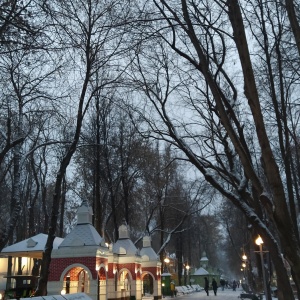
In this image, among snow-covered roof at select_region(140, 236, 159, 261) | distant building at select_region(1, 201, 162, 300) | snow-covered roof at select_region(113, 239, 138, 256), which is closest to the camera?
distant building at select_region(1, 201, 162, 300)

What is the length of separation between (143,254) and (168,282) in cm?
793

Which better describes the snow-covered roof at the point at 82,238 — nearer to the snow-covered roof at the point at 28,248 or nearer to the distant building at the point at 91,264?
the distant building at the point at 91,264

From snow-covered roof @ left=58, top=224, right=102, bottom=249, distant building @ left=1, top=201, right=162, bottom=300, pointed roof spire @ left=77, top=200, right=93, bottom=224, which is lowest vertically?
distant building @ left=1, top=201, right=162, bottom=300

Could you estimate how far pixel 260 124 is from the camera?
7.58 metres

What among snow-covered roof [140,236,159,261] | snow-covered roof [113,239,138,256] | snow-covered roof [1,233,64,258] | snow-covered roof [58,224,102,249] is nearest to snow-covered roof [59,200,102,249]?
snow-covered roof [58,224,102,249]

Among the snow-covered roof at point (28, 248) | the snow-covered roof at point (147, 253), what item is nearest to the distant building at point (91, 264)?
the snow-covered roof at point (28, 248)

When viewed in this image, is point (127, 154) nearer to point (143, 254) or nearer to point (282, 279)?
point (143, 254)

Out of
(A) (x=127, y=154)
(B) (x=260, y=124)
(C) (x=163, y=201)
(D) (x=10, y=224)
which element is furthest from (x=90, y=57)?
(C) (x=163, y=201)

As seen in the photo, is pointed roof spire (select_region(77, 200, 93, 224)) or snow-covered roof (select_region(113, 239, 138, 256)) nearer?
pointed roof spire (select_region(77, 200, 93, 224))

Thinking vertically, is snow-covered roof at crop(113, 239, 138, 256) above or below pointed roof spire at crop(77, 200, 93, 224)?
below

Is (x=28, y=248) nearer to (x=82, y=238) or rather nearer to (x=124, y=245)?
(x=82, y=238)

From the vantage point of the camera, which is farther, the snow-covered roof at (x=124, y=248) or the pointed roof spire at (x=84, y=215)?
the snow-covered roof at (x=124, y=248)

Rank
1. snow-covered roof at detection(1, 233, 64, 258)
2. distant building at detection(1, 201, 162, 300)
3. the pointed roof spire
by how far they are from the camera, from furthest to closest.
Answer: the pointed roof spire
snow-covered roof at detection(1, 233, 64, 258)
distant building at detection(1, 201, 162, 300)

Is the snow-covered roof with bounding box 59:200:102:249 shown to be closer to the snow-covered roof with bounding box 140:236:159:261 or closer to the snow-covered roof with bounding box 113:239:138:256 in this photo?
the snow-covered roof with bounding box 113:239:138:256
